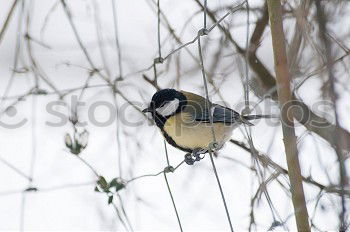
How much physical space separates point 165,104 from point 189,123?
14 cm

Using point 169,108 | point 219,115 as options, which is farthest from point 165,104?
point 219,115

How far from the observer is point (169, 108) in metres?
2.08

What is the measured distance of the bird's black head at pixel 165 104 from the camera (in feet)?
6.30

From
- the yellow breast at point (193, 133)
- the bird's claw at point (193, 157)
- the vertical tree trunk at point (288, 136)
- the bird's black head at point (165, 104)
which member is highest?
the bird's black head at point (165, 104)

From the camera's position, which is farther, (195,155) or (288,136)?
(195,155)

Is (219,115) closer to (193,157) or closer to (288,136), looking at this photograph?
(193,157)

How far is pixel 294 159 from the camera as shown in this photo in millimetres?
966

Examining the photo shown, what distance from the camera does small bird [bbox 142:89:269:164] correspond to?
6.51ft

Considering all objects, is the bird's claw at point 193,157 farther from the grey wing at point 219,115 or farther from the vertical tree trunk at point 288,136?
the vertical tree trunk at point 288,136

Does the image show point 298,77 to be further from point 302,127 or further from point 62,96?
point 62,96

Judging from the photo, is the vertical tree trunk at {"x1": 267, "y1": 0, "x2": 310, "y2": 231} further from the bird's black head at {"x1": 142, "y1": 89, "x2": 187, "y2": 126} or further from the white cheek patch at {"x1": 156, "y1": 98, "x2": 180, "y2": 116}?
the white cheek patch at {"x1": 156, "y1": 98, "x2": 180, "y2": 116}

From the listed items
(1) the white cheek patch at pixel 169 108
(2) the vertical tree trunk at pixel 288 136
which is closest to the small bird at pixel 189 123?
(1) the white cheek patch at pixel 169 108

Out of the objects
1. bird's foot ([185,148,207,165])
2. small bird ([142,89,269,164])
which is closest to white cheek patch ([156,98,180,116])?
small bird ([142,89,269,164])

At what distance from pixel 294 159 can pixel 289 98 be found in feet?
0.36
